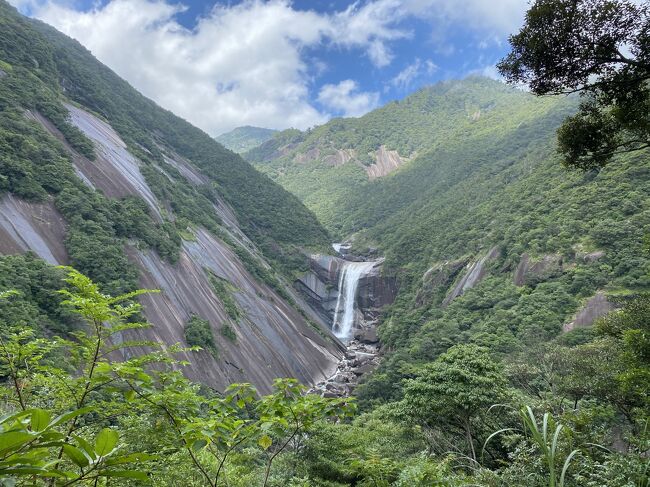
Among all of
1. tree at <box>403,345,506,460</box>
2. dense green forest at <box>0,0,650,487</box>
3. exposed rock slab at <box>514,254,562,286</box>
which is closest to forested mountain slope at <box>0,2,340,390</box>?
dense green forest at <box>0,0,650,487</box>

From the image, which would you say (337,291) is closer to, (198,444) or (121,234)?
(121,234)

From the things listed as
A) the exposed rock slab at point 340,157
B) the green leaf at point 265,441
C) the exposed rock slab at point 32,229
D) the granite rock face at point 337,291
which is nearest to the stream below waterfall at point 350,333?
→ the granite rock face at point 337,291

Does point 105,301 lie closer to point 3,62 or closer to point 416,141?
point 3,62

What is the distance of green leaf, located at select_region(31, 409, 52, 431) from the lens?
1.40 m

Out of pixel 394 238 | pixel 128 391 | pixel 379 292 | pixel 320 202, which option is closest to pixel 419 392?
pixel 128 391

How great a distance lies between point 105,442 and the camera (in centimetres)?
160

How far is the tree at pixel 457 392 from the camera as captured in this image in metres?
12.1

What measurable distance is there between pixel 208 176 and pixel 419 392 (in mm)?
65148

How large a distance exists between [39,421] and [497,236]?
153 ft

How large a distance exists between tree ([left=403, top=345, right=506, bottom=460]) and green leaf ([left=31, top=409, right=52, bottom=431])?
12398mm

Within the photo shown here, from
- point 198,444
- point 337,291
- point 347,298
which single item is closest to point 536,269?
point 347,298

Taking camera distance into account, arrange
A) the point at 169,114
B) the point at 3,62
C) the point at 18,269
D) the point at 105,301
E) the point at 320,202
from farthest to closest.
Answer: the point at 320,202, the point at 169,114, the point at 3,62, the point at 18,269, the point at 105,301

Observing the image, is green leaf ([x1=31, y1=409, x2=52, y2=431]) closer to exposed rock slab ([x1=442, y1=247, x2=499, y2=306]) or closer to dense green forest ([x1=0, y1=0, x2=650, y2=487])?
dense green forest ([x1=0, y1=0, x2=650, y2=487])

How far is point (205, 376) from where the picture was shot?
974 inches
